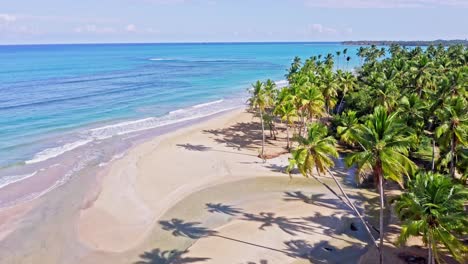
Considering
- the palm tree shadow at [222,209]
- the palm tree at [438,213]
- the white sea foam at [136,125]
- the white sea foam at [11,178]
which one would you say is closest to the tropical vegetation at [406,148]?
the palm tree at [438,213]

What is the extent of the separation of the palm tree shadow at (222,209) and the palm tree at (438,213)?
13.2 m

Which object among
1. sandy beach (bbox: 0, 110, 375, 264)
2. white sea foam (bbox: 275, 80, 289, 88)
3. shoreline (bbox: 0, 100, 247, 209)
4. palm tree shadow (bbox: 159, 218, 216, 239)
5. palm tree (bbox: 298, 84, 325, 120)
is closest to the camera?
sandy beach (bbox: 0, 110, 375, 264)

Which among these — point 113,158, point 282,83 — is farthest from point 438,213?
point 282,83

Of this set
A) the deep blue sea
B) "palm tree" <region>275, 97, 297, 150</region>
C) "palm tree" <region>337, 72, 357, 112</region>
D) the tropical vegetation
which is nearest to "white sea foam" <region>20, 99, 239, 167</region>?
the deep blue sea

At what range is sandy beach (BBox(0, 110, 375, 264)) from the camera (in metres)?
22.8

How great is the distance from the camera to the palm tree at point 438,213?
15852 millimetres

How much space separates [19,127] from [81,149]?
1339cm

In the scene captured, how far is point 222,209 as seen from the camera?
28.7 m

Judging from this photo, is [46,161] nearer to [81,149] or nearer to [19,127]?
[81,149]

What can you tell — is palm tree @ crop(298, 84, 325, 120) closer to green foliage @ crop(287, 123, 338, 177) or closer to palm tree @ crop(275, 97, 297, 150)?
palm tree @ crop(275, 97, 297, 150)

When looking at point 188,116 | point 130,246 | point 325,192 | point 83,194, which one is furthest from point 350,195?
point 188,116

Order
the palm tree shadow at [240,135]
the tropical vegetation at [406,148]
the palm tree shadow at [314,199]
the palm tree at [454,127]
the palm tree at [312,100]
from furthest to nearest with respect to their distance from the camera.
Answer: the palm tree shadow at [240,135], the palm tree at [312,100], the palm tree shadow at [314,199], the palm tree at [454,127], the tropical vegetation at [406,148]

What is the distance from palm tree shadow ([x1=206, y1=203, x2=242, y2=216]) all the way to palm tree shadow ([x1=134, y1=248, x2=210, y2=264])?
5.96 metres

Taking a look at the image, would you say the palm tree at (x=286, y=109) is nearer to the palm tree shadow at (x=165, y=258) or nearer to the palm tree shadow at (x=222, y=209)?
the palm tree shadow at (x=222, y=209)
